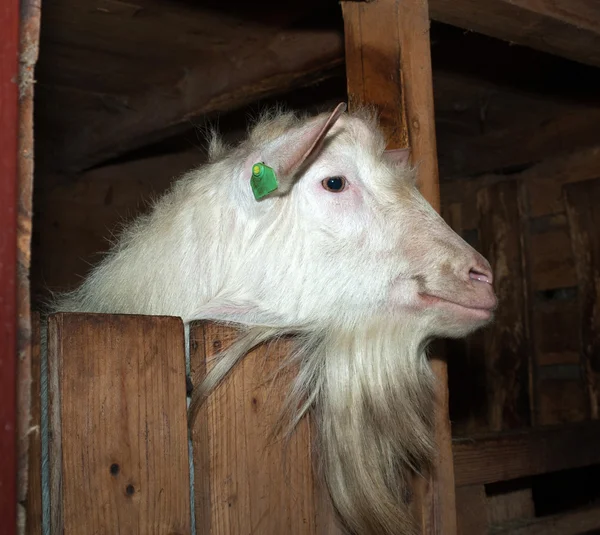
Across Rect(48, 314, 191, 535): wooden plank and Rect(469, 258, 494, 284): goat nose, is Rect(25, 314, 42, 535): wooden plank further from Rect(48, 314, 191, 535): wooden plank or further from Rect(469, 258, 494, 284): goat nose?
Rect(469, 258, 494, 284): goat nose

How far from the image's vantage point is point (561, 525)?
327 centimetres

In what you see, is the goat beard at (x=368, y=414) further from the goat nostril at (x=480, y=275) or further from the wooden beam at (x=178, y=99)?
the wooden beam at (x=178, y=99)

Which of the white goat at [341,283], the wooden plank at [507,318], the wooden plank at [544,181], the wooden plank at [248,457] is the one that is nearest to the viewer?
the wooden plank at [248,457]

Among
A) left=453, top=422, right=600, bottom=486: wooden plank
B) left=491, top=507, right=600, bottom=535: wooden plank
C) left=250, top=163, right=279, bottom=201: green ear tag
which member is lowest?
left=491, top=507, right=600, bottom=535: wooden plank

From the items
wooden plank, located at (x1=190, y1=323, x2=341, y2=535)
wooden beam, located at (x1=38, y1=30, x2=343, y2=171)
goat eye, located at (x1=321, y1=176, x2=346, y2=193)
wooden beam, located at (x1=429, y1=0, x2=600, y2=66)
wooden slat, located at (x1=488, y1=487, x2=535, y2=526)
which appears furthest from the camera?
wooden beam, located at (x1=38, y1=30, x2=343, y2=171)

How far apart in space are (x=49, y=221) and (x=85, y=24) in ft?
6.90

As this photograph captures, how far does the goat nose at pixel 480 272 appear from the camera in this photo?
2427 millimetres

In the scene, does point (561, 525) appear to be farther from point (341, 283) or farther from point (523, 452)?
point (341, 283)

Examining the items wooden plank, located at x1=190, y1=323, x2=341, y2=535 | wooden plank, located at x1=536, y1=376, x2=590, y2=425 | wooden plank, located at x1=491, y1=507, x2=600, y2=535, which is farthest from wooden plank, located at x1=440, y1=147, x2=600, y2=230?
wooden plank, located at x1=190, y1=323, x2=341, y2=535

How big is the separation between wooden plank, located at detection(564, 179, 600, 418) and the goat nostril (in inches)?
135

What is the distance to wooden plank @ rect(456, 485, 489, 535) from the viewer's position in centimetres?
289

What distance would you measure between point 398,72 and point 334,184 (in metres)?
0.51

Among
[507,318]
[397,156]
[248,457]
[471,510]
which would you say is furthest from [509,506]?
[507,318]

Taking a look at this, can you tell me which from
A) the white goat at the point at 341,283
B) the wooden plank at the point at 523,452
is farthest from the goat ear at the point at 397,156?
the wooden plank at the point at 523,452
